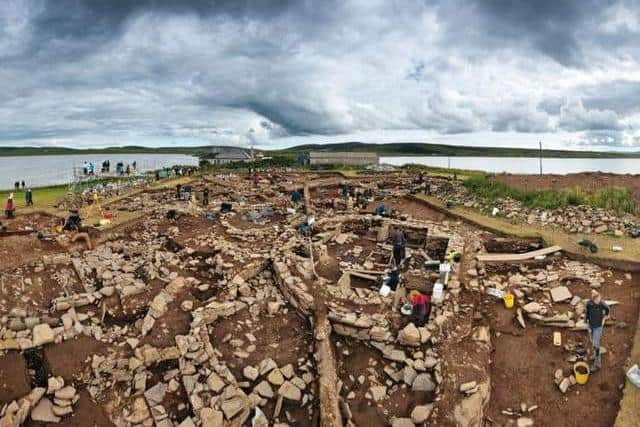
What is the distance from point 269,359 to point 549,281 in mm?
7769

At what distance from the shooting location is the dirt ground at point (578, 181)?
19266mm

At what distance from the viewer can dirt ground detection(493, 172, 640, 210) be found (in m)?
19.3

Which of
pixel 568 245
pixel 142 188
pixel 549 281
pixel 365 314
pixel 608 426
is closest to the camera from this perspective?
pixel 608 426

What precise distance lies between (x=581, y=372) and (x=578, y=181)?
1754 centimetres

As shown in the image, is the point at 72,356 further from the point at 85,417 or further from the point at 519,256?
the point at 519,256

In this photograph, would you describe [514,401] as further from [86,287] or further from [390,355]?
[86,287]

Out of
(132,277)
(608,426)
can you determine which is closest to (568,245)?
(608,426)

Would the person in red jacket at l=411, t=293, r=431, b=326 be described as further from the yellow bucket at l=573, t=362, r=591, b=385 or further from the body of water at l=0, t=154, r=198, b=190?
the body of water at l=0, t=154, r=198, b=190

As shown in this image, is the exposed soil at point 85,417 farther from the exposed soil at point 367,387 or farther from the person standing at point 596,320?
the person standing at point 596,320

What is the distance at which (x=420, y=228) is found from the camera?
16.0m

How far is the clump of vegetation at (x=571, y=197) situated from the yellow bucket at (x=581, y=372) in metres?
10.6

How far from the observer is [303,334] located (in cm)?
859

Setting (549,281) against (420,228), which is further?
(420,228)

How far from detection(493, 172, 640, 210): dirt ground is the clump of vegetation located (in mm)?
1557
